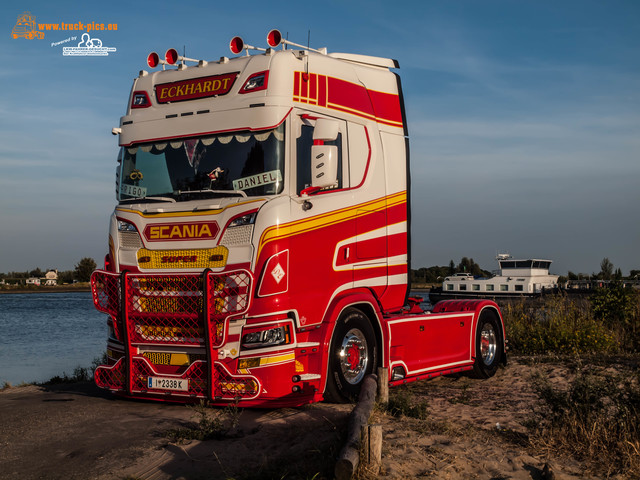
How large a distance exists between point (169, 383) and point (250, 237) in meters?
2.04

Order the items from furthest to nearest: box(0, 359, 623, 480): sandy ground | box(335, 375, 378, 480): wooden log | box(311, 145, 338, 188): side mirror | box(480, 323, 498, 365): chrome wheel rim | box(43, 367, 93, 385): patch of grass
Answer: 1. box(43, 367, 93, 385): patch of grass
2. box(480, 323, 498, 365): chrome wheel rim
3. box(311, 145, 338, 188): side mirror
4. box(0, 359, 623, 480): sandy ground
5. box(335, 375, 378, 480): wooden log

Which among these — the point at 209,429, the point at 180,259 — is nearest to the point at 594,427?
the point at 209,429

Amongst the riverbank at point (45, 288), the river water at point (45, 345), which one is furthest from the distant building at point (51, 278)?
the river water at point (45, 345)

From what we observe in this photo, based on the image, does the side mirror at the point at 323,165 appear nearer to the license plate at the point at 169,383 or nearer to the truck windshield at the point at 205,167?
the truck windshield at the point at 205,167

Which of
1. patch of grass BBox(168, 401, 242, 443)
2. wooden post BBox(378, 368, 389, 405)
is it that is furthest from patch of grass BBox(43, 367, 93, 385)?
wooden post BBox(378, 368, 389, 405)

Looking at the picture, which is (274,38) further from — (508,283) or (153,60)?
(508,283)

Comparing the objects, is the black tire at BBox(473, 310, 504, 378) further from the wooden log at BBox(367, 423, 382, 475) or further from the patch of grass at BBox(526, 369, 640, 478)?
the wooden log at BBox(367, 423, 382, 475)

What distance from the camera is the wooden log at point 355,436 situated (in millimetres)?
4766

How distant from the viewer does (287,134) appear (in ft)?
26.2

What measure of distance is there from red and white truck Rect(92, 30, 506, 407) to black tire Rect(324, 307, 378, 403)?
0.02m

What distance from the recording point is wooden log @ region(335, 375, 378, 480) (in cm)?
477

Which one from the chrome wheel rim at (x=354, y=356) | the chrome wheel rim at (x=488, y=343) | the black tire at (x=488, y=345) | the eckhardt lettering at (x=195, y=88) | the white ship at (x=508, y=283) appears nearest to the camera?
the eckhardt lettering at (x=195, y=88)

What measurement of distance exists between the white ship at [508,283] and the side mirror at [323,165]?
126 feet

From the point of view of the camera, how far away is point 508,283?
45.7m
